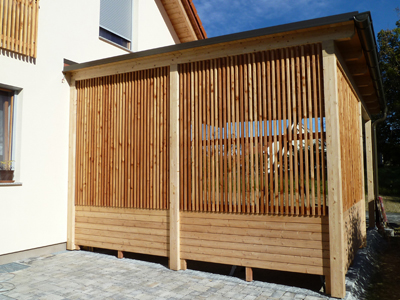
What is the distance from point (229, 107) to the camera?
5.62 m

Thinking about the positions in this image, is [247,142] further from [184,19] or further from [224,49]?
[184,19]

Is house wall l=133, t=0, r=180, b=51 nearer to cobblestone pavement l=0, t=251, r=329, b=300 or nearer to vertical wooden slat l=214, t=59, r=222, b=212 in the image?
vertical wooden slat l=214, t=59, r=222, b=212

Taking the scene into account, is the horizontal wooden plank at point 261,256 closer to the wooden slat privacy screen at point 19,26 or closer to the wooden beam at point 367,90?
the wooden beam at point 367,90

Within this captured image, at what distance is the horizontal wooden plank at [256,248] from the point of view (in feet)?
16.0

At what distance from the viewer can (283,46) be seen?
207 inches

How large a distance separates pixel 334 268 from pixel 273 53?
123 inches

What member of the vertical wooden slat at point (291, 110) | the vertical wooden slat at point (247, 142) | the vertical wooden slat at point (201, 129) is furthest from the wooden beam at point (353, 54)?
the vertical wooden slat at point (201, 129)

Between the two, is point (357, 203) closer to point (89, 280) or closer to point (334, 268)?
point (334, 268)

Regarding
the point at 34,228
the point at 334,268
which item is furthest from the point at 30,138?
the point at 334,268

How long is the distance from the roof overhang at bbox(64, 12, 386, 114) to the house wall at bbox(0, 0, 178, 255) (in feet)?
1.84

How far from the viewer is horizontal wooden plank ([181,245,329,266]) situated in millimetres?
4879

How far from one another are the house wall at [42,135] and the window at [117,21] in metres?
1.20

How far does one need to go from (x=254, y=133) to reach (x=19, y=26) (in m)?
4.72

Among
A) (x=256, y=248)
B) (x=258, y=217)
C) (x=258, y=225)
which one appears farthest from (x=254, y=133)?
(x=256, y=248)
